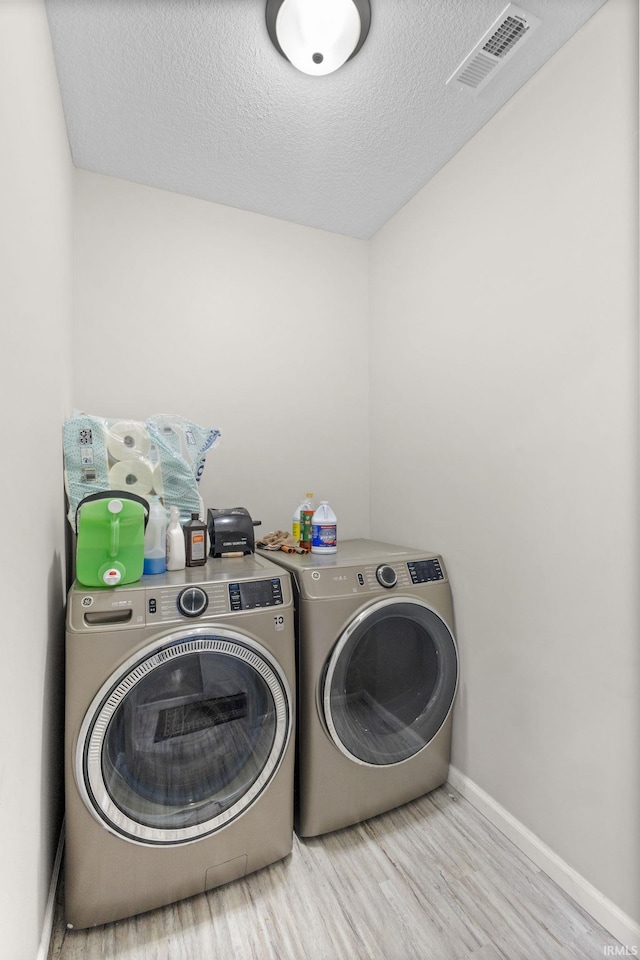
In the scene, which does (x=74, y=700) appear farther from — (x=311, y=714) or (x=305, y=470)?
(x=305, y=470)

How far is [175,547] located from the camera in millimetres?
1572

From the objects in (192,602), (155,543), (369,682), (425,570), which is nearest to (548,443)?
(425,570)

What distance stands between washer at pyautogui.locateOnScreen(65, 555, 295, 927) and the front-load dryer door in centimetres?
21

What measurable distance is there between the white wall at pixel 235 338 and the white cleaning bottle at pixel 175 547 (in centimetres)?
65

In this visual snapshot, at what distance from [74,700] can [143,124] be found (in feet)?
6.58

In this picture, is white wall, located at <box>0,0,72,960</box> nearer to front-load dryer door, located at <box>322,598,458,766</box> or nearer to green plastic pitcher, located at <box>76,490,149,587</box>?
green plastic pitcher, located at <box>76,490,149,587</box>

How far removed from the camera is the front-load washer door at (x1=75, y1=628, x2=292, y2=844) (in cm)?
122

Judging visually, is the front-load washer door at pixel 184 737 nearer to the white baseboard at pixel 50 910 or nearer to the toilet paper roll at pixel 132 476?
the white baseboard at pixel 50 910

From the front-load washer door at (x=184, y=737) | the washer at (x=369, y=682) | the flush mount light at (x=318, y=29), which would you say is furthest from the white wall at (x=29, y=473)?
the washer at (x=369, y=682)

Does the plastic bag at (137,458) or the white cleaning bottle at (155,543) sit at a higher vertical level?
the plastic bag at (137,458)

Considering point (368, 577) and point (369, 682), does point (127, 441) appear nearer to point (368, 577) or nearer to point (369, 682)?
point (368, 577)

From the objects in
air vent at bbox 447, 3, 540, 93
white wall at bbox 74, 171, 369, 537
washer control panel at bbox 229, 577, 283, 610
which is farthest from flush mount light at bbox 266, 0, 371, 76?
washer control panel at bbox 229, 577, 283, 610

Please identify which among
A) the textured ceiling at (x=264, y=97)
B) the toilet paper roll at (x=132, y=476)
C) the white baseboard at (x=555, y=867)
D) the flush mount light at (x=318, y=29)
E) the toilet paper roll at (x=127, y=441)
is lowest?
the white baseboard at (x=555, y=867)

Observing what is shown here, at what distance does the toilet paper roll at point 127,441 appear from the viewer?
1.67m
